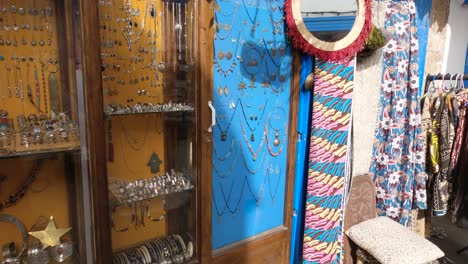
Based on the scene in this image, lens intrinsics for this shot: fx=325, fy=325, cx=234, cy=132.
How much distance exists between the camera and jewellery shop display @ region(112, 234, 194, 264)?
1.48m

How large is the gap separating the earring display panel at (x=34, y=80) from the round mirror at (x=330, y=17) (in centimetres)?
124

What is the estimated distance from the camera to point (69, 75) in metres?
1.27

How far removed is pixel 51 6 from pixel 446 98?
8.81 feet

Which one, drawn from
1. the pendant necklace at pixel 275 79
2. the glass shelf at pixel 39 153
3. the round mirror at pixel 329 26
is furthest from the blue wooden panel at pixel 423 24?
the glass shelf at pixel 39 153

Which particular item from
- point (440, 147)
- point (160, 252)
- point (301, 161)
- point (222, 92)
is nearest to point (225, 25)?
point (222, 92)

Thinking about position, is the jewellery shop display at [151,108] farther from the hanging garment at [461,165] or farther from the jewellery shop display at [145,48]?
the hanging garment at [461,165]

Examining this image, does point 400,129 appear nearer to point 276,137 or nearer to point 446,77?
point 446,77

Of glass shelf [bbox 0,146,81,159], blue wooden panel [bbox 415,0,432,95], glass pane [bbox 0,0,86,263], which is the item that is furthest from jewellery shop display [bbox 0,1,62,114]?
blue wooden panel [bbox 415,0,432,95]

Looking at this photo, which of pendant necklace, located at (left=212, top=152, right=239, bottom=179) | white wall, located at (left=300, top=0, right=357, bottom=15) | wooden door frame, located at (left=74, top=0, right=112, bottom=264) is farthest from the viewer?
white wall, located at (left=300, top=0, right=357, bottom=15)

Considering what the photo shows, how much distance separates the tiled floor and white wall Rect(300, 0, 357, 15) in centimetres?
242

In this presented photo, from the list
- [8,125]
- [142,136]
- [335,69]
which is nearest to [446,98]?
A: [335,69]

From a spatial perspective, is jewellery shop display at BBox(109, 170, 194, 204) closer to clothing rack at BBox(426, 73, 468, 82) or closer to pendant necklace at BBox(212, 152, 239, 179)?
pendant necklace at BBox(212, 152, 239, 179)

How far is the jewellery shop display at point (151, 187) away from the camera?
56.2 inches

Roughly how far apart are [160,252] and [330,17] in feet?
5.12
